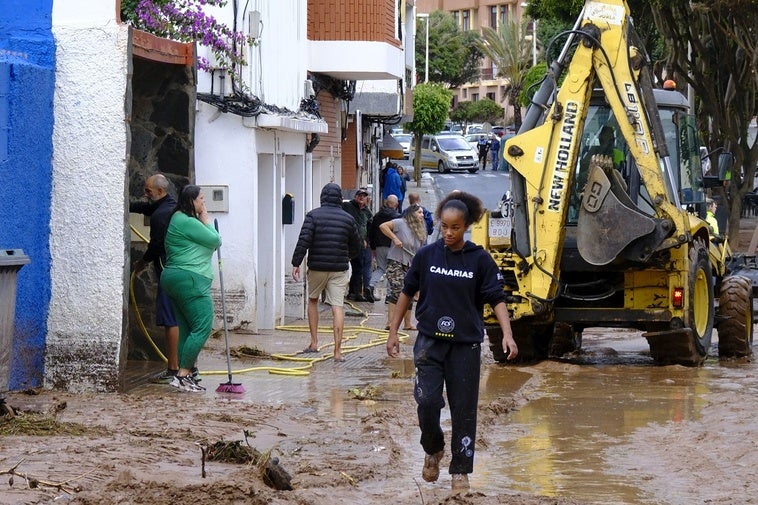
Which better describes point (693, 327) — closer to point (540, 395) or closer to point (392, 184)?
point (540, 395)

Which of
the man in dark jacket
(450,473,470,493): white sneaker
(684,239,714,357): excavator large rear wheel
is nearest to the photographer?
(450,473,470,493): white sneaker

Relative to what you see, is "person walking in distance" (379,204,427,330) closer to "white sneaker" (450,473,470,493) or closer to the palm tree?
"white sneaker" (450,473,470,493)

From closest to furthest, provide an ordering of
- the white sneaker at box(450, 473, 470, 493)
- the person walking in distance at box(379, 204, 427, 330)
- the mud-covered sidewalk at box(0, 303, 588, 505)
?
the mud-covered sidewalk at box(0, 303, 588, 505) < the white sneaker at box(450, 473, 470, 493) < the person walking in distance at box(379, 204, 427, 330)

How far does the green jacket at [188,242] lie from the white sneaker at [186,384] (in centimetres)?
89

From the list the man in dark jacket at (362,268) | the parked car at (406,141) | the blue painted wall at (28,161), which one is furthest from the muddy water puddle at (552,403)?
the parked car at (406,141)

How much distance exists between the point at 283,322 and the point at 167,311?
6.03 m

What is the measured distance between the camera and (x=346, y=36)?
72.2ft

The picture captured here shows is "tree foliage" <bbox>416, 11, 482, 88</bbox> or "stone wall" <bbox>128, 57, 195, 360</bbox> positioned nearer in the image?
"stone wall" <bbox>128, 57, 195, 360</bbox>

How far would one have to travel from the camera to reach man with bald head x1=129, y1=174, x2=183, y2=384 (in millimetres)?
11789

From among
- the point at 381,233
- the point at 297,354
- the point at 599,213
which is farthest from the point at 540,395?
the point at 381,233

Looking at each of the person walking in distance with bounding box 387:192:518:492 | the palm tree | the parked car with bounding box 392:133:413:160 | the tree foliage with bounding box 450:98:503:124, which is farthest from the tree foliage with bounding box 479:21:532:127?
the person walking in distance with bounding box 387:192:518:492

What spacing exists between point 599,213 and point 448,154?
4461 centimetres

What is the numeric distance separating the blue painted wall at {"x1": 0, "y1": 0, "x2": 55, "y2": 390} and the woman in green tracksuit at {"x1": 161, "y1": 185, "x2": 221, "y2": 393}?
1.02 m

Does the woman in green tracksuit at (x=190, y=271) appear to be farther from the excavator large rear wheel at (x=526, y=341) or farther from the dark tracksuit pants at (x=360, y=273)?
the dark tracksuit pants at (x=360, y=273)
